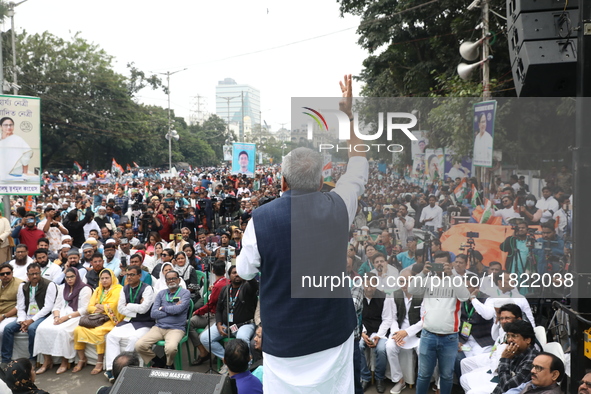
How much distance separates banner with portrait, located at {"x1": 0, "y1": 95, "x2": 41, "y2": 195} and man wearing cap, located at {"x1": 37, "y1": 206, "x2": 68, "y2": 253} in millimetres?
1071

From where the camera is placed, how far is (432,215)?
545 cm

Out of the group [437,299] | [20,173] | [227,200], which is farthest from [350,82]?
[227,200]

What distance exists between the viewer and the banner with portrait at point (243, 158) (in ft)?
53.4

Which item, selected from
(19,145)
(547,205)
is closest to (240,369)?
(547,205)

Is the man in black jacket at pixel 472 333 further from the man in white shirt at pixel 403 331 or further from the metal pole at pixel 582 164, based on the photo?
the metal pole at pixel 582 164

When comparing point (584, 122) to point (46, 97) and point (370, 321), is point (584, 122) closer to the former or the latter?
point (370, 321)

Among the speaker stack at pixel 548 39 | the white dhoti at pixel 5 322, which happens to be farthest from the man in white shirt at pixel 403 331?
the white dhoti at pixel 5 322

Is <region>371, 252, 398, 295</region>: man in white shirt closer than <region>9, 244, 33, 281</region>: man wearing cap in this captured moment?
Yes

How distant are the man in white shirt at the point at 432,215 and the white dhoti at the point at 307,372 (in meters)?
3.30

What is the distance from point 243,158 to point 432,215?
37.6 ft

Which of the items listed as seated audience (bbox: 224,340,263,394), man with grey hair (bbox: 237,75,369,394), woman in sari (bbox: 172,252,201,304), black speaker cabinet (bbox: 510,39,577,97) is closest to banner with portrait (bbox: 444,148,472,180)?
woman in sari (bbox: 172,252,201,304)

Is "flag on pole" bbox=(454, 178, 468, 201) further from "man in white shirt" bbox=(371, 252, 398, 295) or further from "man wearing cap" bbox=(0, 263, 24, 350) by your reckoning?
"man wearing cap" bbox=(0, 263, 24, 350)

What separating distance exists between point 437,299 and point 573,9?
2.37 meters

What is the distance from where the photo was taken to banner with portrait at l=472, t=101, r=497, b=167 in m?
5.18
